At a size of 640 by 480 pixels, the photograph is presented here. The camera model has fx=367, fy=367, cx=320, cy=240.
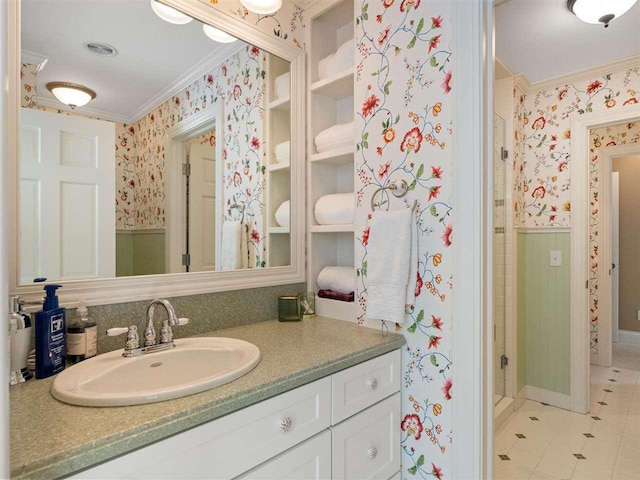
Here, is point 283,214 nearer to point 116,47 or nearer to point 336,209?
point 336,209

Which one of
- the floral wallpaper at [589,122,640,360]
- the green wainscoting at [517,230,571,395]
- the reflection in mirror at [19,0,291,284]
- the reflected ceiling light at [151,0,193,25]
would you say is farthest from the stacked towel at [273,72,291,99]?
the floral wallpaper at [589,122,640,360]

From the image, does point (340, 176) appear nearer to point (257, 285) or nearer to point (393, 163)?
Result: point (393, 163)

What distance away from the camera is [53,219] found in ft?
3.51

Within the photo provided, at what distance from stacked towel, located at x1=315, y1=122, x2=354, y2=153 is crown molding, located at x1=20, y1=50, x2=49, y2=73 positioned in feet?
3.36

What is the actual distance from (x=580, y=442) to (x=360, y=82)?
7.58 feet

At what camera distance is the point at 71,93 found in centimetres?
113

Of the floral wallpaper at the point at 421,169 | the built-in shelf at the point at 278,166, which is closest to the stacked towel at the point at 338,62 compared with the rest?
the floral wallpaper at the point at 421,169

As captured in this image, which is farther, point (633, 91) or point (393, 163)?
point (633, 91)

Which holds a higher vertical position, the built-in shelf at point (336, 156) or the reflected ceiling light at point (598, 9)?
the reflected ceiling light at point (598, 9)

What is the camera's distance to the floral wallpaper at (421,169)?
123 cm

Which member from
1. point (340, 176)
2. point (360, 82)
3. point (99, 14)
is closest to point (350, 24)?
point (360, 82)

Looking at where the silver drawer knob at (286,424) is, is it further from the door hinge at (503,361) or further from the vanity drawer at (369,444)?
the door hinge at (503,361)

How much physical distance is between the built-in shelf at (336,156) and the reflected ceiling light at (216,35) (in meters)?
0.59

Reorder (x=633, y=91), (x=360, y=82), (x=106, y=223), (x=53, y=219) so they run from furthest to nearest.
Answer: (x=633, y=91), (x=360, y=82), (x=106, y=223), (x=53, y=219)
